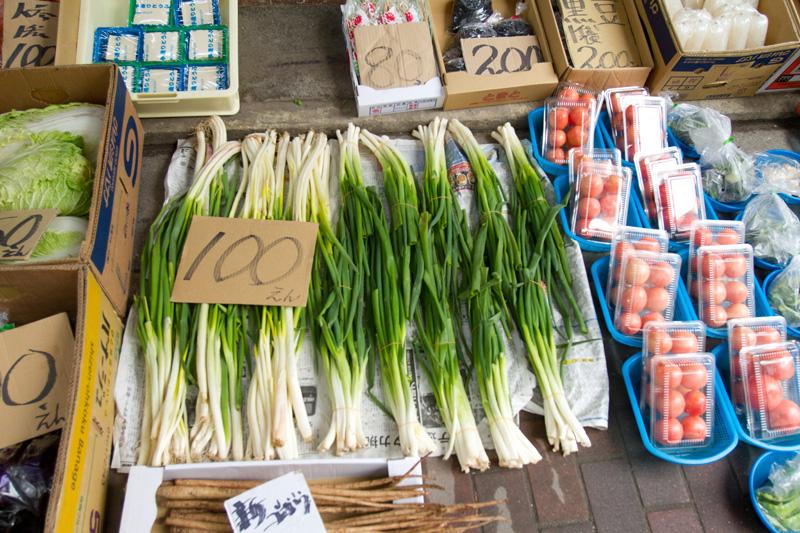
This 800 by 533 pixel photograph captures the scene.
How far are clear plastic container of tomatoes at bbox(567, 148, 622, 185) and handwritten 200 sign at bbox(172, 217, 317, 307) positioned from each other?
3.58ft

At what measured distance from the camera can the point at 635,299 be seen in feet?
6.45

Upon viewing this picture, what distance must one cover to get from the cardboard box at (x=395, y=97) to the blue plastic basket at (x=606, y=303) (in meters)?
1.01

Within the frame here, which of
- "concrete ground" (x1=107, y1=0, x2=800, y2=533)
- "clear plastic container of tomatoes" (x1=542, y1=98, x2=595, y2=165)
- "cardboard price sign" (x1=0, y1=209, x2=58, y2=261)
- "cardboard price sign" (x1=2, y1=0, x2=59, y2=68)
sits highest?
"cardboard price sign" (x1=2, y1=0, x2=59, y2=68)

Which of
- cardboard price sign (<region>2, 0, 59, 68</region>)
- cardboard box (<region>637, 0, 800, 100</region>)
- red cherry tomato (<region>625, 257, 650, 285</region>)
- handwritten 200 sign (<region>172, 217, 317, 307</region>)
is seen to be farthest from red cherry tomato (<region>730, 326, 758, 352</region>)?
cardboard price sign (<region>2, 0, 59, 68</region>)

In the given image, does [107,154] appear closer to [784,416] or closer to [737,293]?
[737,293]

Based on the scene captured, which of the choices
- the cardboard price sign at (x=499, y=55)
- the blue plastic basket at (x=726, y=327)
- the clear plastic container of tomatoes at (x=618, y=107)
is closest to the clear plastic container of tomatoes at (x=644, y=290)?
the blue plastic basket at (x=726, y=327)

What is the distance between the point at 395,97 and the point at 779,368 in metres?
1.78

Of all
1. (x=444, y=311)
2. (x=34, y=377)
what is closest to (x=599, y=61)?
(x=444, y=311)

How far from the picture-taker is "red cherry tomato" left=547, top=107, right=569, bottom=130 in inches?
93.7

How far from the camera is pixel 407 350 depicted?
197cm

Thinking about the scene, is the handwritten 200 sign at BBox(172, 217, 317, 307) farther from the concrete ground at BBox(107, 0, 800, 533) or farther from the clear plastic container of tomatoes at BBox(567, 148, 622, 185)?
the clear plastic container of tomatoes at BBox(567, 148, 622, 185)

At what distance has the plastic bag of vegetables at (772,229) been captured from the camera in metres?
2.17

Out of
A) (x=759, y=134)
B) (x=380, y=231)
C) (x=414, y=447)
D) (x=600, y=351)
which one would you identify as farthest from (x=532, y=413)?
(x=759, y=134)

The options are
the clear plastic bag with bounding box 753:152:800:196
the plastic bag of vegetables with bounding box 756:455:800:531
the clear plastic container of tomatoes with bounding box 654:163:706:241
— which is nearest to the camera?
the plastic bag of vegetables with bounding box 756:455:800:531
